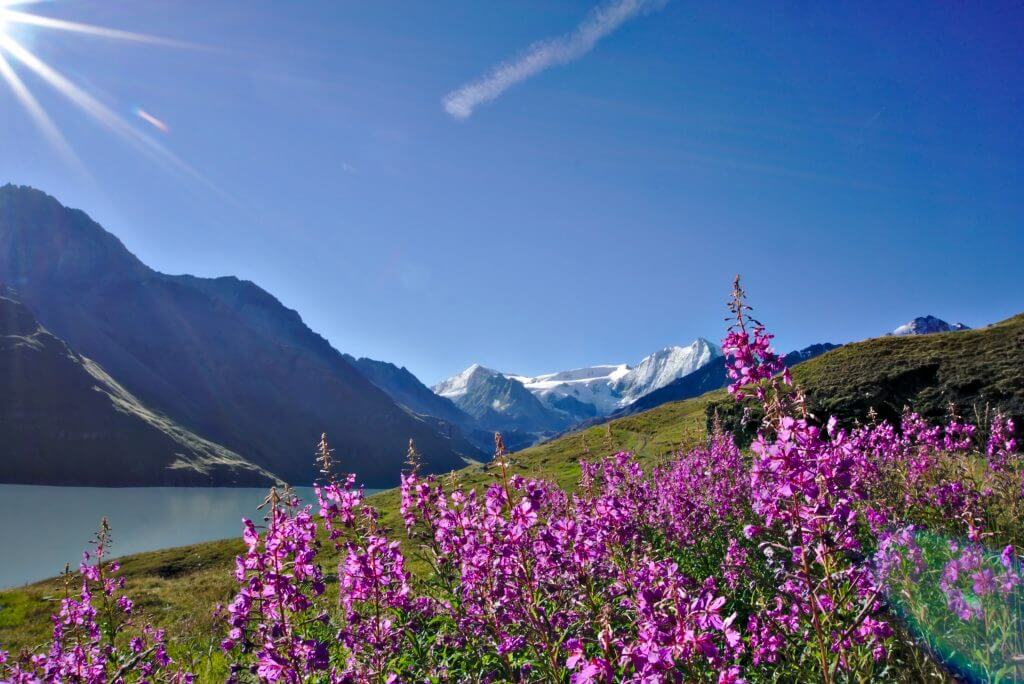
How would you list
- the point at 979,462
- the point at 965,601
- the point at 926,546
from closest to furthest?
the point at 965,601 → the point at 926,546 → the point at 979,462

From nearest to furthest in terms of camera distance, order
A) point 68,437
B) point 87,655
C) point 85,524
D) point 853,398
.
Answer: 1. point 87,655
2. point 853,398
3. point 85,524
4. point 68,437

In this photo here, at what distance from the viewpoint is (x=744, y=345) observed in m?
4.08

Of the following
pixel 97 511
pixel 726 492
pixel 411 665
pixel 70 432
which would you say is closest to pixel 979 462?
pixel 726 492

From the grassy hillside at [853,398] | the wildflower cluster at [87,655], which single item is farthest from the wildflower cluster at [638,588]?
the grassy hillside at [853,398]

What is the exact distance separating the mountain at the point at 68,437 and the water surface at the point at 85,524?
4354 cm

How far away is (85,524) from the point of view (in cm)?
8225

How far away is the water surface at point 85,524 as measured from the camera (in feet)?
187

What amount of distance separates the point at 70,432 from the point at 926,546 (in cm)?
24068

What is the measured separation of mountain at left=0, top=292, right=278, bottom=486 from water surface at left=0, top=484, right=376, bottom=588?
4354 cm

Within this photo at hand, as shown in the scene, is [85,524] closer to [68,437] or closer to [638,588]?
[638,588]

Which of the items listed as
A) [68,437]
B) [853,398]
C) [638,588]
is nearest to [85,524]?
[853,398]

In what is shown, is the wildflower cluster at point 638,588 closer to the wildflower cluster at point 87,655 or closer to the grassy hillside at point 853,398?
the wildflower cluster at point 87,655

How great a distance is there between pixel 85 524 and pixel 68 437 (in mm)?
131632

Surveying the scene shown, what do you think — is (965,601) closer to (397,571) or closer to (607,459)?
(607,459)
